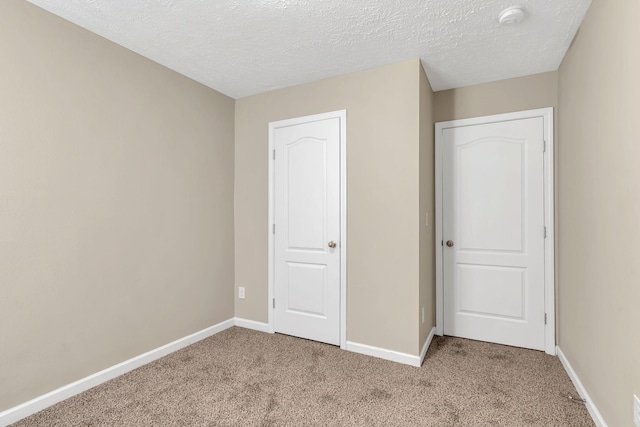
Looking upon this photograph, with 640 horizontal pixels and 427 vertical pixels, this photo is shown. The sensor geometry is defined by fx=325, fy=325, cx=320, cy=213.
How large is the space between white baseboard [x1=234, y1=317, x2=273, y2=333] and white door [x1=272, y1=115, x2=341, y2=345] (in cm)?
13

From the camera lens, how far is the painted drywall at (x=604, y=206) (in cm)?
142

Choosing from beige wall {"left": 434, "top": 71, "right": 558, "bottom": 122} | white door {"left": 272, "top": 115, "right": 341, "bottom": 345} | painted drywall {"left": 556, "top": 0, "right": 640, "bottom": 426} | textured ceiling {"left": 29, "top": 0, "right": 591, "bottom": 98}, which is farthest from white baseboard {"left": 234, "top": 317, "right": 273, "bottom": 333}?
beige wall {"left": 434, "top": 71, "right": 558, "bottom": 122}

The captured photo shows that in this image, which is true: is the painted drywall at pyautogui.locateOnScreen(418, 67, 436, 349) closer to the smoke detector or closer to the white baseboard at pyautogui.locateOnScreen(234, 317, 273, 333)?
the smoke detector

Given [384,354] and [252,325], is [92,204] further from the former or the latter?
[384,354]

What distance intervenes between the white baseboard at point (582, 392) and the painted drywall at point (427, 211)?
99cm

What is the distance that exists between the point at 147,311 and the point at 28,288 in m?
0.82

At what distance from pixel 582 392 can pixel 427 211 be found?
1.58m

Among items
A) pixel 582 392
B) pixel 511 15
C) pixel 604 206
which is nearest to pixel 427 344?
pixel 582 392

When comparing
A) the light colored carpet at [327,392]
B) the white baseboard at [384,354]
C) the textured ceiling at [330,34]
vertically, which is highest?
the textured ceiling at [330,34]

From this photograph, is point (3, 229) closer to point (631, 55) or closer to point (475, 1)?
point (475, 1)

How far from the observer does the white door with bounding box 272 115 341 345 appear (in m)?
2.89

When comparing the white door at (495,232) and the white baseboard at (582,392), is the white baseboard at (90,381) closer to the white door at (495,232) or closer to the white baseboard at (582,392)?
the white door at (495,232)

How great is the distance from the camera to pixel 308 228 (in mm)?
3029

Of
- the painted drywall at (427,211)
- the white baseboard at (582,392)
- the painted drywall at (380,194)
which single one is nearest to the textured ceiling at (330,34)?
the painted drywall at (380,194)
